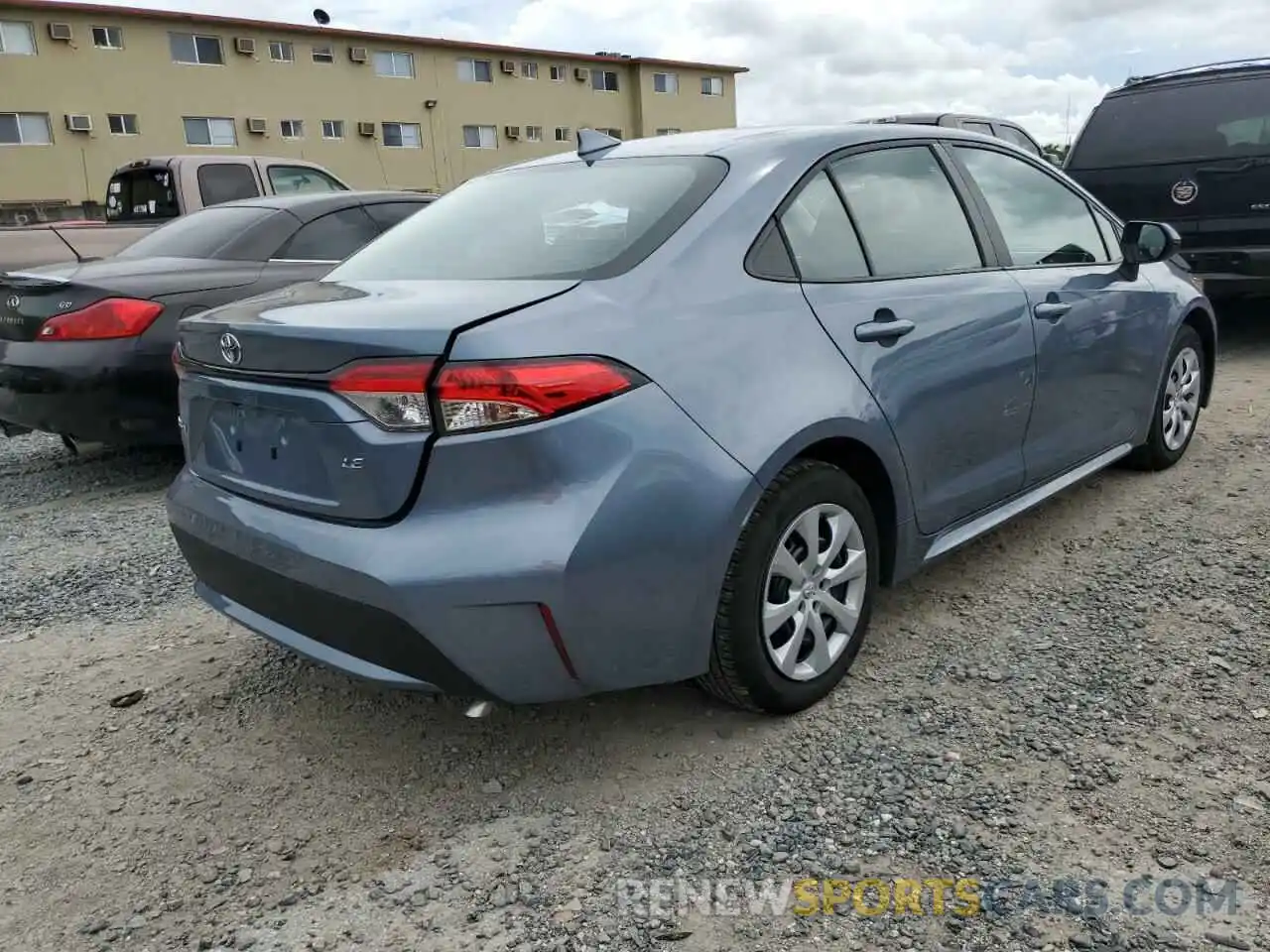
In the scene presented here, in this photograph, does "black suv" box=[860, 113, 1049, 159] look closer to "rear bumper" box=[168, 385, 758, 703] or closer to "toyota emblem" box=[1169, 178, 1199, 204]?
"toyota emblem" box=[1169, 178, 1199, 204]

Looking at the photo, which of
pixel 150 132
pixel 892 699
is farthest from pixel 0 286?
pixel 150 132

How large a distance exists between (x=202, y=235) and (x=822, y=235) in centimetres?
407

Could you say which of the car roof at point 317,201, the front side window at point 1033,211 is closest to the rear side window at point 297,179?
the car roof at point 317,201

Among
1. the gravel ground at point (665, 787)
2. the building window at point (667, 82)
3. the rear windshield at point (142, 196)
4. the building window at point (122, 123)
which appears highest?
the building window at point (667, 82)

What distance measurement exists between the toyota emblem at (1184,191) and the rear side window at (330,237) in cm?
525

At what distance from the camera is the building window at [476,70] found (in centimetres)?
3638

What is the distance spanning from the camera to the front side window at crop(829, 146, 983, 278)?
118 inches

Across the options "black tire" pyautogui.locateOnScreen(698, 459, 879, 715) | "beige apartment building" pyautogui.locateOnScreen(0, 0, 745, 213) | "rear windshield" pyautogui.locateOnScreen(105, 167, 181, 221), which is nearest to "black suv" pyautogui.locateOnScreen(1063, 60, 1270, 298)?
"black tire" pyautogui.locateOnScreen(698, 459, 879, 715)

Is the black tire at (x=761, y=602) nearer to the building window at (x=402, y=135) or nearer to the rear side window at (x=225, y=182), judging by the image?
the rear side window at (x=225, y=182)

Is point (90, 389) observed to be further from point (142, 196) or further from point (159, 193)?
point (142, 196)

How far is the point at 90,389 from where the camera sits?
4754 millimetres

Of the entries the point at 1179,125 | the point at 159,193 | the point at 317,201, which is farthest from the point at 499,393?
the point at 159,193

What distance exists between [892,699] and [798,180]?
1486mm

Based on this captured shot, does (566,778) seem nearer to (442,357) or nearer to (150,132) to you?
(442,357)
